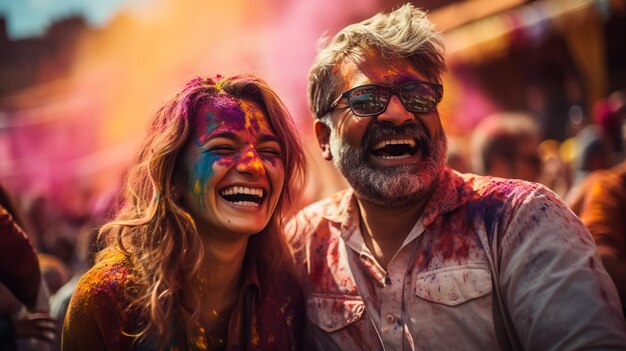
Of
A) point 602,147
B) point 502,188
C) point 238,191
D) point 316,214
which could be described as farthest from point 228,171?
point 602,147

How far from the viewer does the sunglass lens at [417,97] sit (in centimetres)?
264

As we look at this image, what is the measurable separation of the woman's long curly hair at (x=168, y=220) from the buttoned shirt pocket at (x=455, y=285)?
0.89 metres

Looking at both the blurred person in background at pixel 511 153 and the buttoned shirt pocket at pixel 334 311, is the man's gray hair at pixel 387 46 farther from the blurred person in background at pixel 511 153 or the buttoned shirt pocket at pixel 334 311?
the blurred person in background at pixel 511 153

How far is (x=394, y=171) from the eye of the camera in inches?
103

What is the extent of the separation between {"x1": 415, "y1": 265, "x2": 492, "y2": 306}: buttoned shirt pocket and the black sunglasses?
2.50 feet

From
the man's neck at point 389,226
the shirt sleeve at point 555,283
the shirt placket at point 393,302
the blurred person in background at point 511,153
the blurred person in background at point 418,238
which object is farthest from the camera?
the blurred person in background at point 511,153

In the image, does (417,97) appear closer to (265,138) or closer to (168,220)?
(265,138)

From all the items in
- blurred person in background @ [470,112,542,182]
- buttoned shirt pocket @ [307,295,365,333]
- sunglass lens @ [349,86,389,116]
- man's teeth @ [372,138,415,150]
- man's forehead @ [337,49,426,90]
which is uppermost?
man's forehead @ [337,49,426,90]

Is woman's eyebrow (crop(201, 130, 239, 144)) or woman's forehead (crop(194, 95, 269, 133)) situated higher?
woman's forehead (crop(194, 95, 269, 133))

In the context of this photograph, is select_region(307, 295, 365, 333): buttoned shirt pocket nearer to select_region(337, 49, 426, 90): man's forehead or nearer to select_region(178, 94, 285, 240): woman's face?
select_region(178, 94, 285, 240): woman's face

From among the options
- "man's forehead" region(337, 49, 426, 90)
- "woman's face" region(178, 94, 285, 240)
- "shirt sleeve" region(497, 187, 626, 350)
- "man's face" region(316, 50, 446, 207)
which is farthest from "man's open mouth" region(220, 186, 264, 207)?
"shirt sleeve" region(497, 187, 626, 350)

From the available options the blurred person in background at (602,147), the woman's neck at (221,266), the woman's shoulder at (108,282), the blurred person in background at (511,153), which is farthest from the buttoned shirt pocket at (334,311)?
the blurred person in background at (511,153)

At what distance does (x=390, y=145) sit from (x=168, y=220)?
1085mm

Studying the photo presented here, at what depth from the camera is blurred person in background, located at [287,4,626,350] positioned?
2.15m
